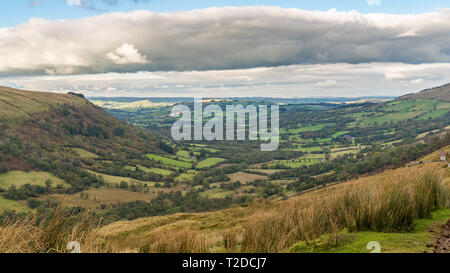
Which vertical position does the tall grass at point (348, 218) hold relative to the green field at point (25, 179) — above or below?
above

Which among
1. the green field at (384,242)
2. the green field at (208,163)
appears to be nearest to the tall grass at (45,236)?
the green field at (384,242)

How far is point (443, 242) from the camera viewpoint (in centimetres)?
507

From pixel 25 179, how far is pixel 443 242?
14962 centimetres

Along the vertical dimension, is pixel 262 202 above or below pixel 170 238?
below

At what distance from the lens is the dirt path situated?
467 cm

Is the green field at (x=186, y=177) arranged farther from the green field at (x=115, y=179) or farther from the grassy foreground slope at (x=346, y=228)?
the grassy foreground slope at (x=346, y=228)

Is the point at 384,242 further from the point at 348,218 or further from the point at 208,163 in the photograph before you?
the point at 208,163

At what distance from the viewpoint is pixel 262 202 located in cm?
1736

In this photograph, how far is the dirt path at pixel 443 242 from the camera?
4671mm

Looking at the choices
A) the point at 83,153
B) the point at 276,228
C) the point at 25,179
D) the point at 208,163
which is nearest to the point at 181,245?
the point at 276,228

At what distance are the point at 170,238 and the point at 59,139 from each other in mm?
218331

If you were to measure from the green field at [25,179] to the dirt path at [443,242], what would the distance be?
129 meters
